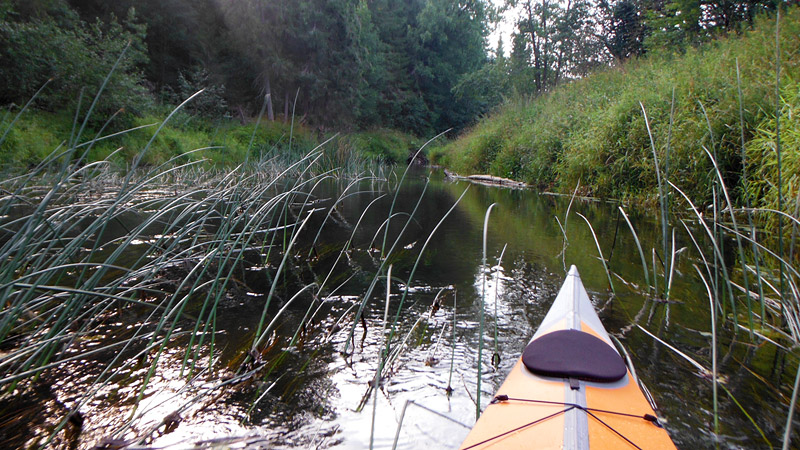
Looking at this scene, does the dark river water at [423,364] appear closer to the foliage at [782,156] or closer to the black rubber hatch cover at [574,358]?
the black rubber hatch cover at [574,358]

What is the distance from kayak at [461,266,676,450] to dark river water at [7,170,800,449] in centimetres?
13

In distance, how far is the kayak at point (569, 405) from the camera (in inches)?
43.8

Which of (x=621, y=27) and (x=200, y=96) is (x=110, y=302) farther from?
(x=621, y=27)

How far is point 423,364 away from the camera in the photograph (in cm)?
190

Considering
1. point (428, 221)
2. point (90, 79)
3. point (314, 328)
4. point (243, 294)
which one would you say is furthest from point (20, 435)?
point (90, 79)

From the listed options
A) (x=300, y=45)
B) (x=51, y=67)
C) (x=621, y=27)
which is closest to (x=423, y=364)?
(x=51, y=67)

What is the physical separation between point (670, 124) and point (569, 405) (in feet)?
4.80

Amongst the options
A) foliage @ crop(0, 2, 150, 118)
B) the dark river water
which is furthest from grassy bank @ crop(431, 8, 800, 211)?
foliage @ crop(0, 2, 150, 118)

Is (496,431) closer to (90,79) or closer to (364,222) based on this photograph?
(364,222)

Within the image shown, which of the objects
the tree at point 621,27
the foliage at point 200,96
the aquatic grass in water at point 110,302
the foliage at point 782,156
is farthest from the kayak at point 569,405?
the tree at point 621,27

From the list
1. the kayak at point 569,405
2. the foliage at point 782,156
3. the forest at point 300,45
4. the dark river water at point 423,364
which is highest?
the forest at point 300,45

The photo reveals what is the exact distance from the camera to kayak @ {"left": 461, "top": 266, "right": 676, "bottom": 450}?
1.11 metres

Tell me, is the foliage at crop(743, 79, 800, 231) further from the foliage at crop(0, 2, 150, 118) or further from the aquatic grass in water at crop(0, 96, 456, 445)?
the foliage at crop(0, 2, 150, 118)

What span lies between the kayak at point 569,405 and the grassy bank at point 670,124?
1.17 m
